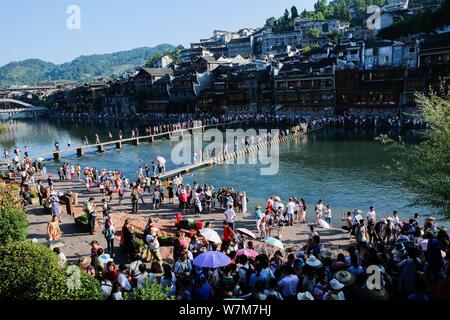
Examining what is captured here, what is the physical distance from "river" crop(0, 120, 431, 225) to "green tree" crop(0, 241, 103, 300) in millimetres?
15899

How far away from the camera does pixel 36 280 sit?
868 cm

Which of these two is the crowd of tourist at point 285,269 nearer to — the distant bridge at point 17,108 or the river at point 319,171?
the river at point 319,171

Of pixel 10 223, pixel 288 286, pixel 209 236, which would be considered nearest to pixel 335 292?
pixel 288 286

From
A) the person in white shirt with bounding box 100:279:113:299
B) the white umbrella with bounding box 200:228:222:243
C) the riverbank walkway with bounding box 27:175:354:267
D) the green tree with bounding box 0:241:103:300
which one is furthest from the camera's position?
the riverbank walkway with bounding box 27:175:354:267

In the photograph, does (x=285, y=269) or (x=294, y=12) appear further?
(x=294, y=12)

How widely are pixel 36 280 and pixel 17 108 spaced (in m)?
160

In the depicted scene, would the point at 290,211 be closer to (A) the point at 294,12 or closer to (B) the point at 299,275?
(B) the point at 299,275

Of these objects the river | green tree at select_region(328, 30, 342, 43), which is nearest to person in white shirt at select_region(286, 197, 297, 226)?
the river

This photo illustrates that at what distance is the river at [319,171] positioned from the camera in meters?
28.4

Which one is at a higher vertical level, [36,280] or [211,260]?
[36,280]

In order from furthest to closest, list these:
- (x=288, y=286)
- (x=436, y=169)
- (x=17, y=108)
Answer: (x=17, y=108)
(x=436, y=169)
(x=288, y=286)

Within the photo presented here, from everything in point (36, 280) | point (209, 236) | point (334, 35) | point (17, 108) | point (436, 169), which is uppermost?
point (334, 35)

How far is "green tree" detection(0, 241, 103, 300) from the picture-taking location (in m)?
8.51

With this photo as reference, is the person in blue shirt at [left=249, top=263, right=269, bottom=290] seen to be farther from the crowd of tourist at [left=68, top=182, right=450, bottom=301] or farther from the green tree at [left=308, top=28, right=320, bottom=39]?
the green tree at [left=308, top=28, right=320, bottom=39]
